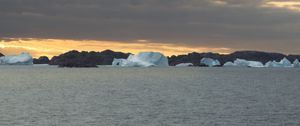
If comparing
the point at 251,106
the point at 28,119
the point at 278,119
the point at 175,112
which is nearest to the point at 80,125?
the point at 28,119

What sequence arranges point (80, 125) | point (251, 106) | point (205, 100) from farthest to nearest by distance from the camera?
point (205, 100) → point (251, 106) → point (80, 125)

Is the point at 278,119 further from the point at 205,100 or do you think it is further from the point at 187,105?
the point at 205,100

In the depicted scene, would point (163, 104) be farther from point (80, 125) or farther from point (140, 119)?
point (80, 125)

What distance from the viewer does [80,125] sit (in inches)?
1780

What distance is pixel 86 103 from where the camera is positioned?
66.8 meters

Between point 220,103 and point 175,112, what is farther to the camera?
point 220,103

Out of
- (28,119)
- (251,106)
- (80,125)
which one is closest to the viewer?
(80,125)

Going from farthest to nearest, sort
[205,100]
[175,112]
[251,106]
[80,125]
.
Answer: [205,100], [251,106], [175,112], [80,125]

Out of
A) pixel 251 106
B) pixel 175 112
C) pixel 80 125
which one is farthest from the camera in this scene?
pixel 251 106

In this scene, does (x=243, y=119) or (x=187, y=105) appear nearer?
(x=243, y=119)

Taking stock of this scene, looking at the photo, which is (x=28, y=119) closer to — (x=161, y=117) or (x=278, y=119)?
(x=161, y=117)

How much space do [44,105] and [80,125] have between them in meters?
19.9

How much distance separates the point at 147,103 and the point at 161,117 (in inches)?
614

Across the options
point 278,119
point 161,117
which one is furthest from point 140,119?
point 278,119
